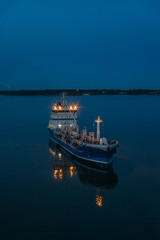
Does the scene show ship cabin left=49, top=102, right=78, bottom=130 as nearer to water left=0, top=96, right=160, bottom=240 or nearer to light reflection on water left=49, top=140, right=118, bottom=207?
water left=0, top=96, right=160, bottom=240

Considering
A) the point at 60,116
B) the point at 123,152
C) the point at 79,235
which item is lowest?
the point at 79,235

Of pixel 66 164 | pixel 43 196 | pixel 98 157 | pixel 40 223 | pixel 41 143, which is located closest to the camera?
pixel 40 223

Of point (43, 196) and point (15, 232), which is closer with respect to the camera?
point (15, 232)

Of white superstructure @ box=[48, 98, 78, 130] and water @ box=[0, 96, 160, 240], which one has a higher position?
white superstructure @ box=[48, 98, 78, 130]

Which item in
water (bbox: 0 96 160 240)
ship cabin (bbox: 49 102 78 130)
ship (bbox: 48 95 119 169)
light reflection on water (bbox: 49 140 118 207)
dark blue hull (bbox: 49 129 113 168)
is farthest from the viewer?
ship cabin (bbox: 49 102 78 130)

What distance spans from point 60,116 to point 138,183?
29.6 m

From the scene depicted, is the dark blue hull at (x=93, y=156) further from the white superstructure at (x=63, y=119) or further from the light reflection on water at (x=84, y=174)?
the white superstructure at (x=63, y=119)

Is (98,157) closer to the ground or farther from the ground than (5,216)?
farther from the ground

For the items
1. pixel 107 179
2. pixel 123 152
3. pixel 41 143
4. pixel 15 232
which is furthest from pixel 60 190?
pixel 41 143

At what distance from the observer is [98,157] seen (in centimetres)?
4122

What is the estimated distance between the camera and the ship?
4078cm

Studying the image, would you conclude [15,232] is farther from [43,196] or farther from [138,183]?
[138,183]

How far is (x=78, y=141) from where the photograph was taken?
46406 millimetres

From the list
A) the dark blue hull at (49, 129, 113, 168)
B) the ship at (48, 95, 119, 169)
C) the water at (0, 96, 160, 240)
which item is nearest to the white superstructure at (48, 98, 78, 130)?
the ship at (48, 95, 119, 169)
